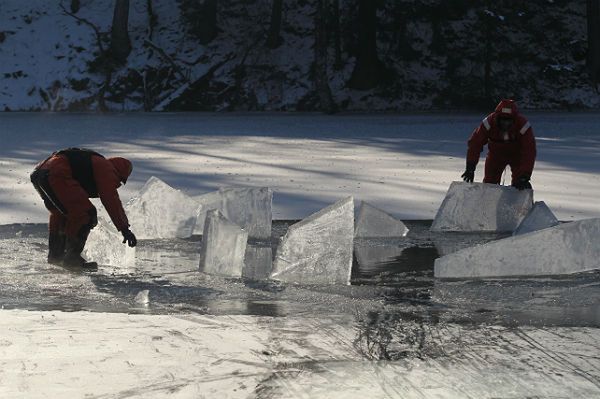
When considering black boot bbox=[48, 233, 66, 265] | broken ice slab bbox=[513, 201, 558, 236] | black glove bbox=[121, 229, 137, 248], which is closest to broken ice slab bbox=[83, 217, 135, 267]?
black boot bbox=[48, 233, 66, 265]

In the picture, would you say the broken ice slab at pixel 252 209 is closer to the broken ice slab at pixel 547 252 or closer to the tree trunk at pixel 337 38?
the broken ice slab at pixel 547 252

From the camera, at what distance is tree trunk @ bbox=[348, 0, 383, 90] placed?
27.7 metres

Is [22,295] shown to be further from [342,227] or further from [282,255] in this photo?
[342,227]

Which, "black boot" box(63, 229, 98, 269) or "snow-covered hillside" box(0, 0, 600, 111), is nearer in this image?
"black boot" box(63, 229, 98, 269)

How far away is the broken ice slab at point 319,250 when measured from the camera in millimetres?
6051

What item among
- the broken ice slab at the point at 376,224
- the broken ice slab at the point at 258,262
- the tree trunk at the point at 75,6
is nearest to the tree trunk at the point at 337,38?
the tree trunk at the point at 75,6

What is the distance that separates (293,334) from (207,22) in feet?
86.4

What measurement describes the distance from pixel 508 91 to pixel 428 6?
4.17 metres

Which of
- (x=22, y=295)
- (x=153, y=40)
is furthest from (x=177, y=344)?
(x=153, y=40)

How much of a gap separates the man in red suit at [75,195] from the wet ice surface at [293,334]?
179 mm

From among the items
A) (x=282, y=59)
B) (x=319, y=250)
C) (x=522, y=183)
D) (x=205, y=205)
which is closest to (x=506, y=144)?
(x=522, y=183)

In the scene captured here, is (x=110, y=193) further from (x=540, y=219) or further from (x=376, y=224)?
(x=540, y=219)

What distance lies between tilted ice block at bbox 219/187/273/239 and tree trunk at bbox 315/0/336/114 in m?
→ 17.5

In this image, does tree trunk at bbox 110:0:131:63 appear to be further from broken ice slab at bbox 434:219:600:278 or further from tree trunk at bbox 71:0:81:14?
broken ice slab at bbox 434:219:600:278
